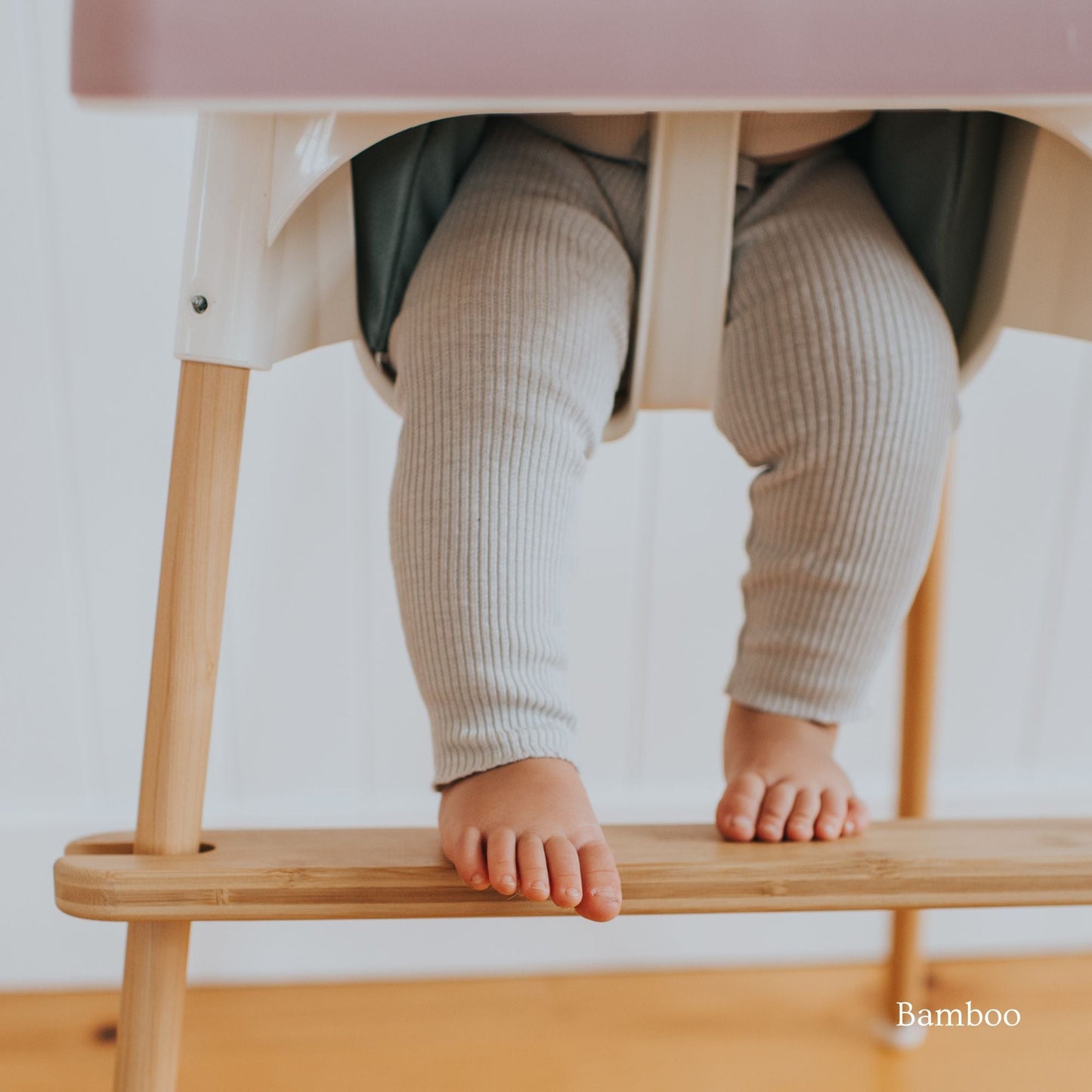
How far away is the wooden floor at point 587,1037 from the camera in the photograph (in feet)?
2.47

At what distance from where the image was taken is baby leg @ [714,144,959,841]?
509mm

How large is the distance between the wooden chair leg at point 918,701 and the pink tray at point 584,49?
442mm

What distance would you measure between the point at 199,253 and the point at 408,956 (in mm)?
602

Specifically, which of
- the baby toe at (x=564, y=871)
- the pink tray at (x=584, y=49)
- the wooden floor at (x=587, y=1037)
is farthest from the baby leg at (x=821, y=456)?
the wooden floor at (x=587, y=1037)

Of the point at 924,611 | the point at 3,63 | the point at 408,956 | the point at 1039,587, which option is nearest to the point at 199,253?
the point at 3,63

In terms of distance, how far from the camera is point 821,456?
20.2 inches

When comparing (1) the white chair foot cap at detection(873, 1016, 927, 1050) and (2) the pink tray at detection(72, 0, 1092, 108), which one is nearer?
(2) the pink tray at detection(72, 0, 1092, 108)

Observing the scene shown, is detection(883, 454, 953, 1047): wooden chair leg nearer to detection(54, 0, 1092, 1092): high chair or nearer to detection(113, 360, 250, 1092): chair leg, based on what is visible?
detection(54, 0, 1092, 1092): high chair

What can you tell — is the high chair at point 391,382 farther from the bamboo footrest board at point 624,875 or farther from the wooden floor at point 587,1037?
the wooden floor at point 587,1037

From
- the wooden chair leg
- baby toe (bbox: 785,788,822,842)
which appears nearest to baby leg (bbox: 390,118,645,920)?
baby toe (bbox: 785,788,822,842)

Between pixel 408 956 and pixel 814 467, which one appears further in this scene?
pixel 408 956

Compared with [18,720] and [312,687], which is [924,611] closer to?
[312,687]

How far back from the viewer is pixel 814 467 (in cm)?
52

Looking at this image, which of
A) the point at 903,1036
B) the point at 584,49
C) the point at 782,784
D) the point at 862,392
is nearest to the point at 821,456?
the point at 862,392
